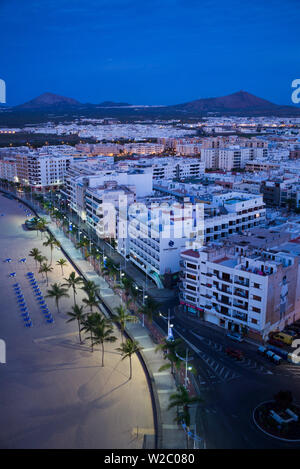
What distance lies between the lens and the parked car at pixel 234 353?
2077cm

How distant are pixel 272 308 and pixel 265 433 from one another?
24.9 feet

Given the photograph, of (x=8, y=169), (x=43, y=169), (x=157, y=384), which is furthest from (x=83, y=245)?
(x=8, y=169)

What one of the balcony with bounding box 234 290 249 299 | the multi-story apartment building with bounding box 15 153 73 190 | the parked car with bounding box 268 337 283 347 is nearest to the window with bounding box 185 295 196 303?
the balcony with bounding box 234 290 249 299

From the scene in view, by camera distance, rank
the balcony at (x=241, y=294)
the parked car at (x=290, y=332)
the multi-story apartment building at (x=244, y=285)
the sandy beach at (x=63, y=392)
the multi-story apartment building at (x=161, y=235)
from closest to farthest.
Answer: the sandy beach at (x=63, y=392), the multi-story apartment building at (x=244, y=285), the balcony at (x=241, y=294), the parked car at (x=290, y=332), the multi-story apartment building at (x=161, y=235)

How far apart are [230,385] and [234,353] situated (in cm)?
231

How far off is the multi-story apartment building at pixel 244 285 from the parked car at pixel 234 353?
5.94 ft

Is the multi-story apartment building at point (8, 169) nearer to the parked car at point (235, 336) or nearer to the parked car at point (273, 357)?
the parked car at point (235, 336)

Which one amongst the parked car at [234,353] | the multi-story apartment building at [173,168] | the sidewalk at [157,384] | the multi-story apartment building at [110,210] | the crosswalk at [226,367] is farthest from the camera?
the multi-story apartment building at [173,168]

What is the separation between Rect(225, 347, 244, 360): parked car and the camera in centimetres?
2077

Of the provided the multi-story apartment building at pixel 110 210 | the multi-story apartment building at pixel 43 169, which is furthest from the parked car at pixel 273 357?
the multi-story apartment building at pixel 43 169

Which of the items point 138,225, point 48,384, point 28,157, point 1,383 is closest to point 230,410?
point 48,384

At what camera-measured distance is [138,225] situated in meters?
32.5
